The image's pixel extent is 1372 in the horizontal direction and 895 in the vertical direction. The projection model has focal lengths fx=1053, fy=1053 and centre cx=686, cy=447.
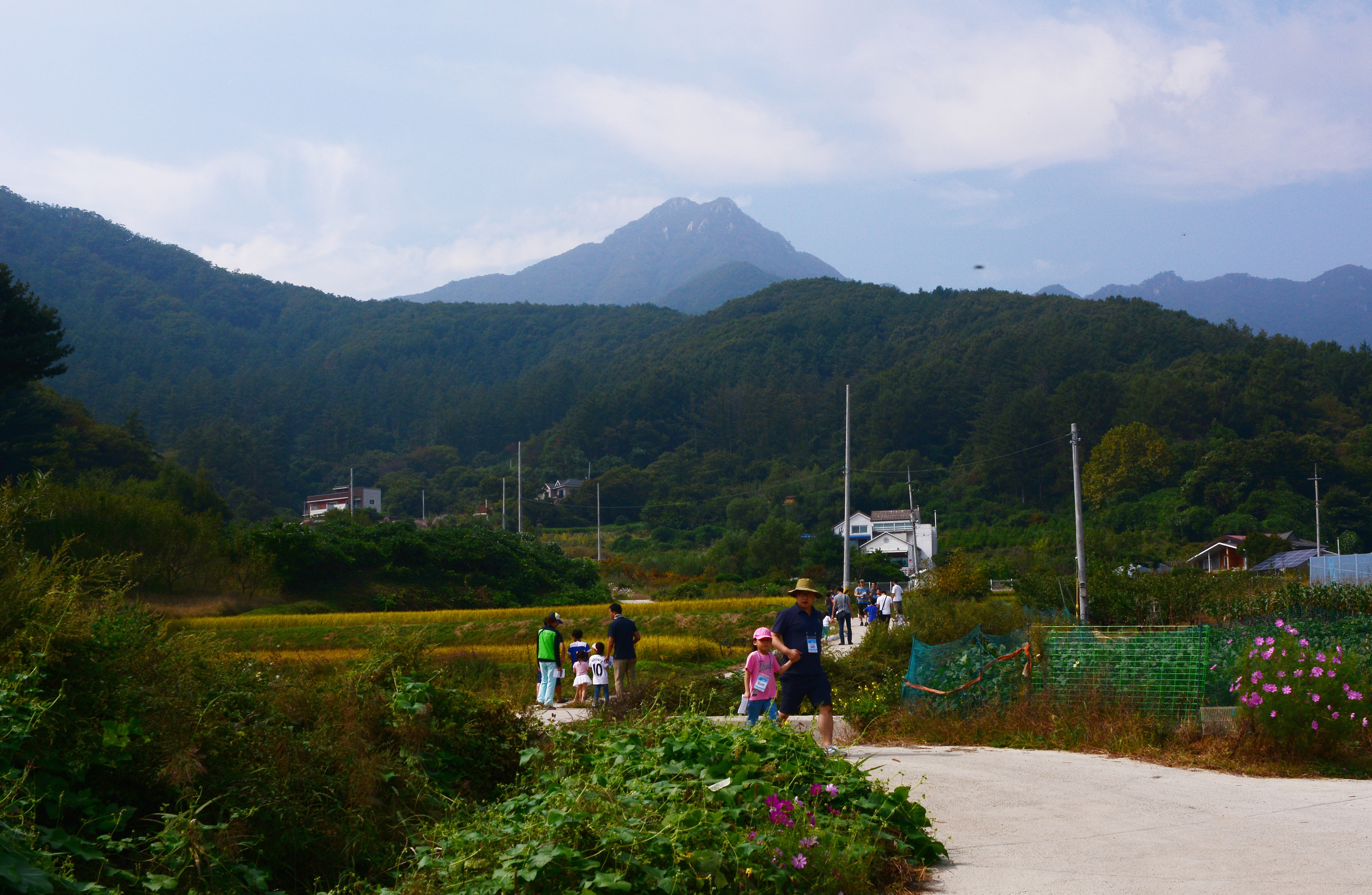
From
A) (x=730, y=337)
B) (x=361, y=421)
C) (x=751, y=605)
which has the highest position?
(x=730, y=337)

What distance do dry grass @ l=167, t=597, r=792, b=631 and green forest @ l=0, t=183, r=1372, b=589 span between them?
8070 mm

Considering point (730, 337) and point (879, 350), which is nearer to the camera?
point (879, 350)

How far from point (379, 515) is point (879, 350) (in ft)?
228

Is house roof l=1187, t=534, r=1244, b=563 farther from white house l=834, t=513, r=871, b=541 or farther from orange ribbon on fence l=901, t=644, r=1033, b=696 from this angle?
orange ribbon on fence l=901, t=644, r=1033, b=696

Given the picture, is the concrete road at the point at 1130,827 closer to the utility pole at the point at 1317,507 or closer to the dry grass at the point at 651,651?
the dry grass at the point at 651,651

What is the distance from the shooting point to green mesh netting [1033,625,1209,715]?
1100 centimetres

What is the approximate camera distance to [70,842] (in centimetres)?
525

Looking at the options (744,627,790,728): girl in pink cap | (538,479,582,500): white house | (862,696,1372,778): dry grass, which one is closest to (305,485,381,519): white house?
(538,479,582,500): white house

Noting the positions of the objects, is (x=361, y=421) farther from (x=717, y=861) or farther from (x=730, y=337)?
(x=717, y=861)

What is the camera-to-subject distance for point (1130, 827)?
23.6 feet

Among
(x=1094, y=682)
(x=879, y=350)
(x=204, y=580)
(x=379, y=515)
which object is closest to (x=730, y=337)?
(x=879, y=350)

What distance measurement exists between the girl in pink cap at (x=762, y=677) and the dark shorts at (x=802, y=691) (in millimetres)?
315

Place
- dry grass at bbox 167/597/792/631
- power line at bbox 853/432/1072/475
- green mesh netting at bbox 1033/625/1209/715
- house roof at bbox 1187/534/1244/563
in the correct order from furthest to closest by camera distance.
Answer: power line at bbox 853/432/1072/475 < house roof at bbox 1187/534/1244/563 < dry grass at bbox 167/597/792/631 < green mesh netting at bbox 1033/625/1209/715

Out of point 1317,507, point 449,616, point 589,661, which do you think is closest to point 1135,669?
point 589,661
